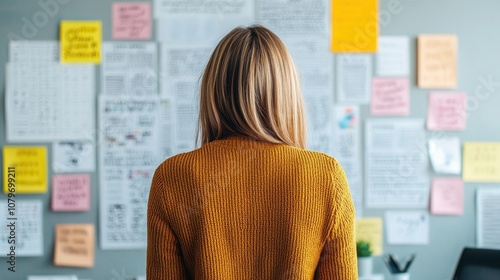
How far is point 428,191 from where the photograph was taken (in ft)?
6.11

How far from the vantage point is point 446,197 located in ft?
6.10

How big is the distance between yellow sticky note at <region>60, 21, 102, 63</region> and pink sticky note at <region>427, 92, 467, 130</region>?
1029 mm

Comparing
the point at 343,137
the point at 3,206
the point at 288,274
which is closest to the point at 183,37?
the point at 343,137

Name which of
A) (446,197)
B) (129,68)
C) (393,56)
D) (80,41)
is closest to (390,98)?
(393,56)

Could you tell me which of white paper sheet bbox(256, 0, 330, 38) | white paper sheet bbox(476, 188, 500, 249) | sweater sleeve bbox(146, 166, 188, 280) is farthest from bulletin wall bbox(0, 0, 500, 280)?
sweater sleeve bbox(146, 166, 188, 280)

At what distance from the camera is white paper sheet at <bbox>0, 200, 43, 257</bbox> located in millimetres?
1809

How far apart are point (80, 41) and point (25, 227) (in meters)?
0.58

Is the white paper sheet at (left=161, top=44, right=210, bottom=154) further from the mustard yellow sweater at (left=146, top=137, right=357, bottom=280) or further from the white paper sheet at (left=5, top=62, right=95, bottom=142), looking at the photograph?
the mustard yellow sweater at (left=146, top=137, right=357, bottom=280)

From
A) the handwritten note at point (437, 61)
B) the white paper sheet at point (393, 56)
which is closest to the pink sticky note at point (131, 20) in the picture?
the white paper sheet at point (393, 56)

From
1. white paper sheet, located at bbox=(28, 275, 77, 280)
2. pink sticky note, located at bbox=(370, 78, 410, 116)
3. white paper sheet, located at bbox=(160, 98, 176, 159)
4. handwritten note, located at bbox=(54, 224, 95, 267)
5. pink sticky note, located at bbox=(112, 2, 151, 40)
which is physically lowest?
white paper sheet, located at bbox=(28, 275, 77, 280)

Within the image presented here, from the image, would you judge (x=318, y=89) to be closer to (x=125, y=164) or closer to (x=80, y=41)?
(x=125, y=164)

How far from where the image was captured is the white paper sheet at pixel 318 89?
1.84 metres

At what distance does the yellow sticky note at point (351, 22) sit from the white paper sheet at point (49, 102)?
75 centimetres

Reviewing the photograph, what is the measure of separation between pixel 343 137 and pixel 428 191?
311mm
